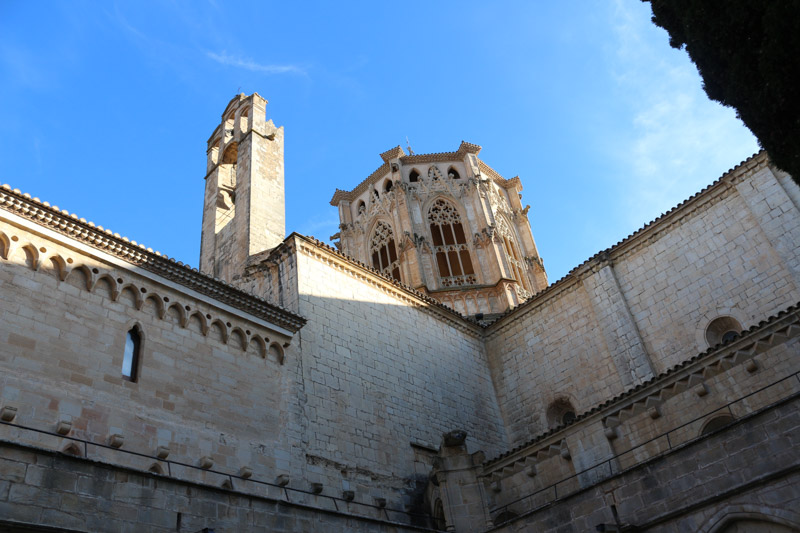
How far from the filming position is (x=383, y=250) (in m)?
29.5

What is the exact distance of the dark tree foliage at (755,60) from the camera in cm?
746

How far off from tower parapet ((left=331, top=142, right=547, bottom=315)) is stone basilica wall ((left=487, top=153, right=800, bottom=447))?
220 inches

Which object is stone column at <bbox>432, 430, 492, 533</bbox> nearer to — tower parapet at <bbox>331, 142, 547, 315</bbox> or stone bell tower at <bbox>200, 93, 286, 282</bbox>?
stone bell tower at <bbox>200, 93, 286, 282</bbox>

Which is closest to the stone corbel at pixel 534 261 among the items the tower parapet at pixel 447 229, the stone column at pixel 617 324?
the tower parapet at pixel 447 229

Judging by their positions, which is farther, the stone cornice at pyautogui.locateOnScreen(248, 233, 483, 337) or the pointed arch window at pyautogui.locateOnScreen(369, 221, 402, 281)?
the pointed arch window at pyautogui.locateOnScreen(369, 221, 402, 281)

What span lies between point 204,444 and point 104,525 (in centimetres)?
307

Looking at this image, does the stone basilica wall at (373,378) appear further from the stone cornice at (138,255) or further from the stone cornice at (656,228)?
the stone cornice at (656,228)

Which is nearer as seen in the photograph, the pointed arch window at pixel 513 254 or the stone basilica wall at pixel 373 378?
the stone basilica wall at pixel 373 378

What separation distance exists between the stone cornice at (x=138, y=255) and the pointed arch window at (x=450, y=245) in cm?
1334

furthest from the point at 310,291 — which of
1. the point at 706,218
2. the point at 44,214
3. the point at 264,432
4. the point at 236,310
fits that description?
the point at 706,218

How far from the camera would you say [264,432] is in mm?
12555

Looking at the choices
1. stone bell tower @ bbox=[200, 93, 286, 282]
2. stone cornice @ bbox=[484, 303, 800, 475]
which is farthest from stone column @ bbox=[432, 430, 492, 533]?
stone bell tower @ bbox=[200, 93, 286, 282]

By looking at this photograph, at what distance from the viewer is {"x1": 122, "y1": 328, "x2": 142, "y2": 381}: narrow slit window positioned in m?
11.3

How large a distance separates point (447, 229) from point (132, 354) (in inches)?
747
